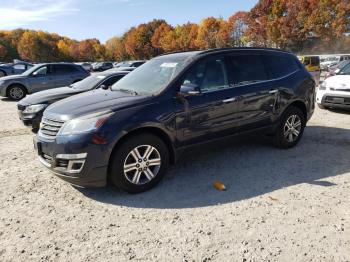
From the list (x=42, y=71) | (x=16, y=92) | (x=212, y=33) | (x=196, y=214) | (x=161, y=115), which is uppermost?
(x=212, y=33)

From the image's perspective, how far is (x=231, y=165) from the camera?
494cm

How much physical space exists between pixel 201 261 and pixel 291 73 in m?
4.01

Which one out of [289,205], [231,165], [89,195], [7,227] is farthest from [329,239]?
[7,227]

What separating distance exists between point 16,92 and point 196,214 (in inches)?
478

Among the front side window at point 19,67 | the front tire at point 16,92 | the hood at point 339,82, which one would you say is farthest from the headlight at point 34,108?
the front side window at point 19,67

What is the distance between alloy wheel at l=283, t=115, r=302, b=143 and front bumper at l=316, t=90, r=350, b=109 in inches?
132

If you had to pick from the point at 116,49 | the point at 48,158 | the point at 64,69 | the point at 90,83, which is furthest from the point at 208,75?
the point at 116,49

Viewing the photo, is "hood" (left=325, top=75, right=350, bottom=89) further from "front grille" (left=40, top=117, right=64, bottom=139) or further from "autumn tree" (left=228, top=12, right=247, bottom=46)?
"autumn tree" (left=228, top=12, right=247, bottom=46)

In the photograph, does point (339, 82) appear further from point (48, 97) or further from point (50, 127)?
point (50, 127)

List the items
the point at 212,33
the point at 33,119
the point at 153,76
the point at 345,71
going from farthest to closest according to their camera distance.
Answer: the point at 212,33 < the point at 345,71 < the point at 33,119 < the point at 153,76

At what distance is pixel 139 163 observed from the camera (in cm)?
394

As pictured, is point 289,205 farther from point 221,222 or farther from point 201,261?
point 201,261

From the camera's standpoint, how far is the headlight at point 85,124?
11.9ft

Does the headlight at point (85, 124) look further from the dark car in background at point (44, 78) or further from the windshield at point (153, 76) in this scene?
the dark car in background at point (44, 78)
